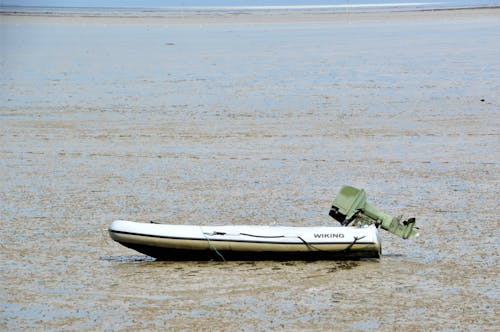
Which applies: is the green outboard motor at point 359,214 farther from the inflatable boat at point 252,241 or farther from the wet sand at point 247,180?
the wet sand at point 247,180

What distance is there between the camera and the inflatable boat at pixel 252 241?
995cm

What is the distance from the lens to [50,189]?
1403 cm

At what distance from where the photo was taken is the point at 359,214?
10344 millimetres

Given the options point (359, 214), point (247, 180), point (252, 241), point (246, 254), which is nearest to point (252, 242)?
point (252, 241)

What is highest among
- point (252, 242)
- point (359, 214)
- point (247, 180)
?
point (359, 214)

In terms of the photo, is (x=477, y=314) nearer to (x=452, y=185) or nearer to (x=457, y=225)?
(x=457, y=225)

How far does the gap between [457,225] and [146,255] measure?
3.50 m

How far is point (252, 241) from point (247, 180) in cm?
440

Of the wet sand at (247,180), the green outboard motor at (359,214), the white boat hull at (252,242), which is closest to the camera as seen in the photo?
the wet sand at (247,180)

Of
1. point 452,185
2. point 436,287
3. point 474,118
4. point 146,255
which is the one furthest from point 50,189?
point 474,118

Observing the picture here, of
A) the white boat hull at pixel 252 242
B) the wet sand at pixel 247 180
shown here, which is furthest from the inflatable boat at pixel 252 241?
the wet sand at pixel 247 180

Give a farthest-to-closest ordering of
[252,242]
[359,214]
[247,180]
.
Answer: [247,180] → [359,214] → [252,242]

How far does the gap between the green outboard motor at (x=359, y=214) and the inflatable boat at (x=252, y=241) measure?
0.04ft

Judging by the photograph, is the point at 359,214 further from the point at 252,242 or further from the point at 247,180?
the point at 247,180
